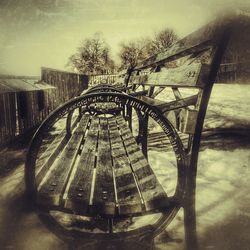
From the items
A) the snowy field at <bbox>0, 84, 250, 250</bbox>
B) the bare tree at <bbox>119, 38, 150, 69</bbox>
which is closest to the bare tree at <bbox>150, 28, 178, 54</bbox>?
the bare tree at <bbox>119, 38, 150, 69</bbox>

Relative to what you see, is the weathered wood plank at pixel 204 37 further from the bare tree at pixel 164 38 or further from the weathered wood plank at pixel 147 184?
the bare tree at pixel 164 38

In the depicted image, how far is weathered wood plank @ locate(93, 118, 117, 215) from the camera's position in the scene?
1234mm

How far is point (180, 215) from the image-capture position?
7.25ft

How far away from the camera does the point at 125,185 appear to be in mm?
1387

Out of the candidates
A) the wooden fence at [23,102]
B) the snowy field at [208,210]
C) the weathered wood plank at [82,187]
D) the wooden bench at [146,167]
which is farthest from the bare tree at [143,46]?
the wooden bench at [146,167]

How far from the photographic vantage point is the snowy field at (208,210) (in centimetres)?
182

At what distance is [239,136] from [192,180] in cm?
341

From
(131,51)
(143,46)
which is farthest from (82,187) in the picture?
(143,46)

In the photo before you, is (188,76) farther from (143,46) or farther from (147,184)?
(143,46)

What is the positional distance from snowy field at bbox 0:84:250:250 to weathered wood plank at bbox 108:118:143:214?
550mm

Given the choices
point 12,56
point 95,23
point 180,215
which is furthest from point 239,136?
point 12,56

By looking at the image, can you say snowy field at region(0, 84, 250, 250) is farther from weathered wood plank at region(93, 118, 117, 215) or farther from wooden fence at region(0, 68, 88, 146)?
wooden fence at region(0, 68, 88, 146)

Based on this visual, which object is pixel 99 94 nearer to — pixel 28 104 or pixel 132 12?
pixel 132 12

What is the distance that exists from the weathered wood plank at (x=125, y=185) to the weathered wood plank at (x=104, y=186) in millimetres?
33
